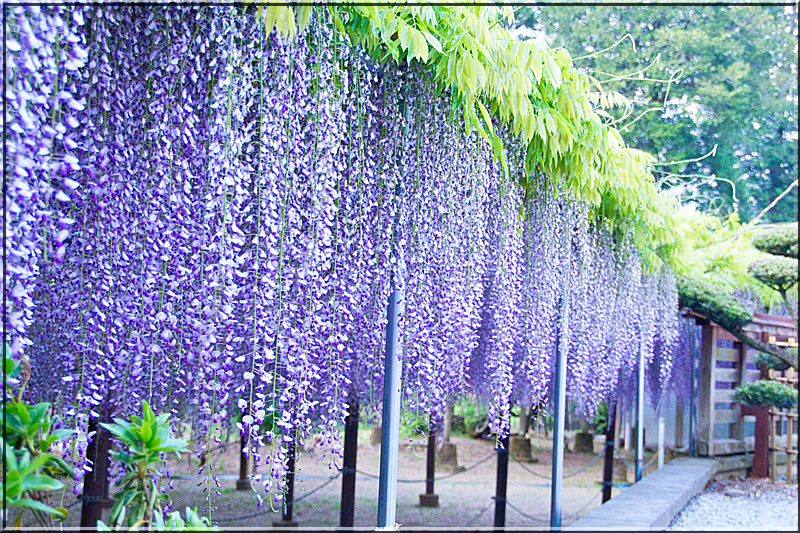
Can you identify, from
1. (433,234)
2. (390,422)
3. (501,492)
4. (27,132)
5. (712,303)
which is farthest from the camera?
(712,303)

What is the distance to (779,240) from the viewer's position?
6375 mm

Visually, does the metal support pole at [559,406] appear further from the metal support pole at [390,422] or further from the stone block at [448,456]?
the stone block at [448,456]

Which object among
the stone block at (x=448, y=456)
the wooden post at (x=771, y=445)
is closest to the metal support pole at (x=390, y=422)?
the wooden post at (x=771, y=445)

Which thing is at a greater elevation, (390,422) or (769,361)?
(390,422)

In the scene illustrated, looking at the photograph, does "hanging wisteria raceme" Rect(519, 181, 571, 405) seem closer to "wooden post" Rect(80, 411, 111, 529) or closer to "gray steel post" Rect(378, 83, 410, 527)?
"gray steel post" Rect(378, 83, 410, 527)

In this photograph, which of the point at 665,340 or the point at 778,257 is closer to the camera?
the point at 778,257

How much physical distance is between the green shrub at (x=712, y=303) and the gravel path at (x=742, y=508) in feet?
5.69

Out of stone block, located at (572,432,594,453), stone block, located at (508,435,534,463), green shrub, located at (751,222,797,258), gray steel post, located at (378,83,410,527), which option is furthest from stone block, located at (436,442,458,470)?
gray steel post, located at (378,83,410,527)

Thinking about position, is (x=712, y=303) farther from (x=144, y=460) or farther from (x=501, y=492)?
(x=144, y=460)

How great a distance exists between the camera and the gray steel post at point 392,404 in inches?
95.8

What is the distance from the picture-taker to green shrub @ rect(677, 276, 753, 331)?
23.9 ft

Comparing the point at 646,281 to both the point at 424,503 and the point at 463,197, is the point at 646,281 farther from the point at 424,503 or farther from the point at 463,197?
the point at 463,197

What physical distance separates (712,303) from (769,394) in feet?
4.26

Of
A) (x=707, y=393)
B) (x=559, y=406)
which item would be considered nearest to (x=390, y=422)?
(x=559, y=406)
